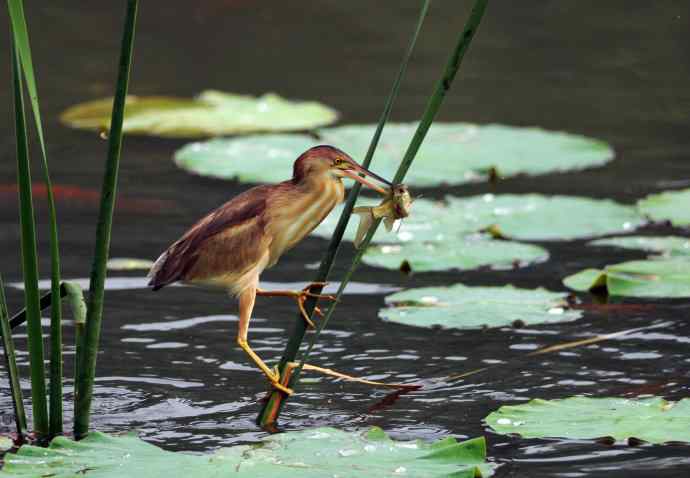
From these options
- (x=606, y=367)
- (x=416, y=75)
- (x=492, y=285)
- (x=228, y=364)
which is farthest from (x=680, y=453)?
(x=416, y=75)

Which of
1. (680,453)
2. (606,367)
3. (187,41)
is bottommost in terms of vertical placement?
(680,453)

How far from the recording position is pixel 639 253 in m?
6.48

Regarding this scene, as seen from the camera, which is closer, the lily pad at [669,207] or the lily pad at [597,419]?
the lily pad at [597,419]

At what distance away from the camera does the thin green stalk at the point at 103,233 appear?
10.7 ft

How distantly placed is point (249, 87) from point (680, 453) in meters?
7.18

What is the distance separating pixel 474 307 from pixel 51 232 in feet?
8.13

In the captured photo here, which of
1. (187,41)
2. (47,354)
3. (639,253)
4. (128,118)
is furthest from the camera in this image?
(187,41)

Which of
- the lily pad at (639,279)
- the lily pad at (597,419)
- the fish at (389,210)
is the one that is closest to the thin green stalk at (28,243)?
the fish at (389,210)

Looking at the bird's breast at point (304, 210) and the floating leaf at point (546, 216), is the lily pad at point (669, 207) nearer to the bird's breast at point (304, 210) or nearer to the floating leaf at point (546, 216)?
the floating leaf at point (546, 216)

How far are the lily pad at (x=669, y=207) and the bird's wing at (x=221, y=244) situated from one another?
9.95 ft

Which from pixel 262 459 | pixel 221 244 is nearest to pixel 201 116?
pixel 221 244

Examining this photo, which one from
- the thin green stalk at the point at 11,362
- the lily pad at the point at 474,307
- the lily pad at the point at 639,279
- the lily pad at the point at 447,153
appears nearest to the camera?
the thin green stalk at the point at 11,362

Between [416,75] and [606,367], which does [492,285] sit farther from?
[416,75]

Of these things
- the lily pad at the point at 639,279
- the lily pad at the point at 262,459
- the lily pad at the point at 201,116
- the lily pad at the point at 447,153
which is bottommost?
the lily pad at the point at 262,459
